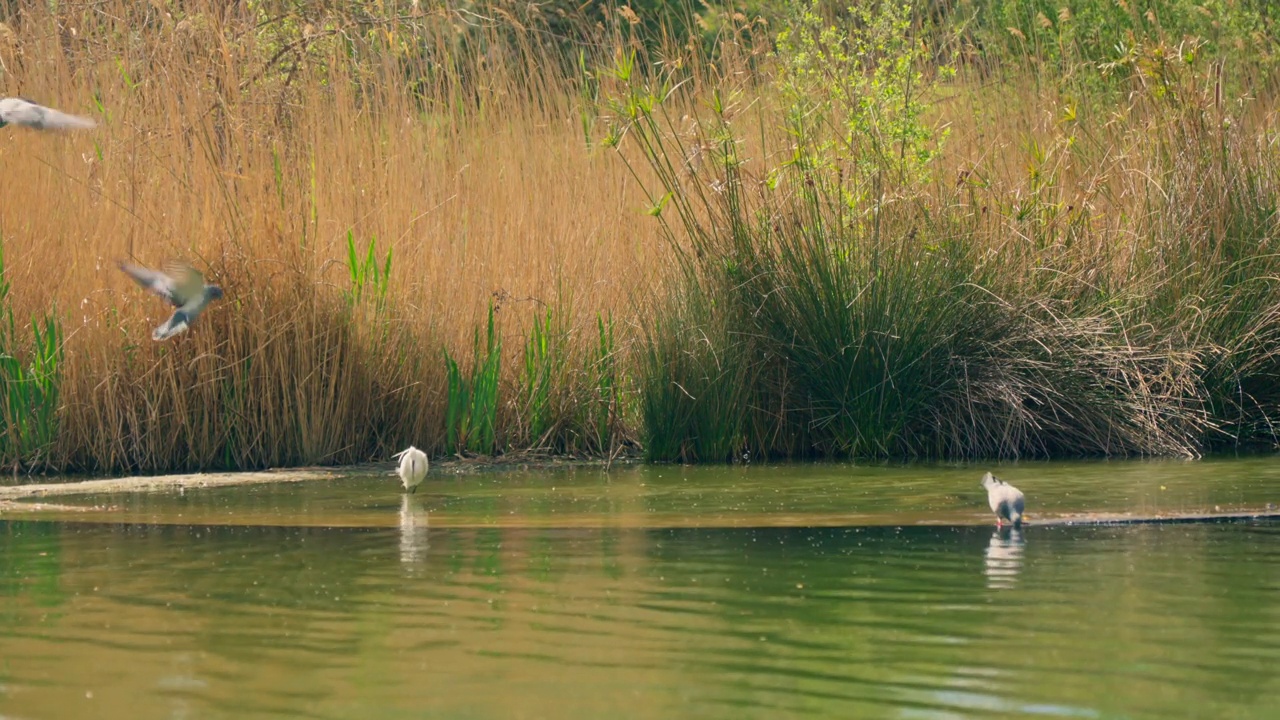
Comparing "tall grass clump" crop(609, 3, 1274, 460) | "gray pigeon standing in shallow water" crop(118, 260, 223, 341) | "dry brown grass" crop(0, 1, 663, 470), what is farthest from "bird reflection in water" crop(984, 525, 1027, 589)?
"gray pigeon standing in shallow water" crop(118, 260, 223, 341)

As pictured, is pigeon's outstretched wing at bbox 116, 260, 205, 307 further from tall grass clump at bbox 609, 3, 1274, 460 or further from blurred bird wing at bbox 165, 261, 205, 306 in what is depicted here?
tall grass clump at bbox 609, 3, 1274, 460

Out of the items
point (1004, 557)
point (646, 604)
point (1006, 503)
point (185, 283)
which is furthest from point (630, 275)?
point (646, 604)

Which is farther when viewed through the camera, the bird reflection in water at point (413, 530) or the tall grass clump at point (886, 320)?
the tall grass clump at point (886, 320)

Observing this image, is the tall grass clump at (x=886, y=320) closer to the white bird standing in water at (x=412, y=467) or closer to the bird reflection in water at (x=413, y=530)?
the white bird standing in water at (x=412, y=467)

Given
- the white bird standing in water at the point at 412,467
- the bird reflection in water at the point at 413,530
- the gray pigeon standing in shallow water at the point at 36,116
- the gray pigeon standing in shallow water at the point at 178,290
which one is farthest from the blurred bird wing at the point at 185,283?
the bird reflection in water at the point at 413,530

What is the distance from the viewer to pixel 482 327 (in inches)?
345

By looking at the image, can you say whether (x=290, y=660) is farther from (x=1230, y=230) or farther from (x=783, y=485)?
(x=1230, y=230)

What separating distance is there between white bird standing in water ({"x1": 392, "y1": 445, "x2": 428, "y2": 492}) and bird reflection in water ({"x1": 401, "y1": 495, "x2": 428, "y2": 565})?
0.34ft

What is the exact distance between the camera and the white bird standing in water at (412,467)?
7070 mm

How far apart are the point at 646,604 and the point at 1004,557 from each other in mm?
1334

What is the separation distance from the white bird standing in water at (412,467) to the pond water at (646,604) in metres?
0.07

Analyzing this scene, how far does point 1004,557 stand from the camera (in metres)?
5.31

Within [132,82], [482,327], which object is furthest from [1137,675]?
[132,82]

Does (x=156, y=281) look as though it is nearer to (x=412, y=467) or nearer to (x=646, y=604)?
(x=412, y=467)
